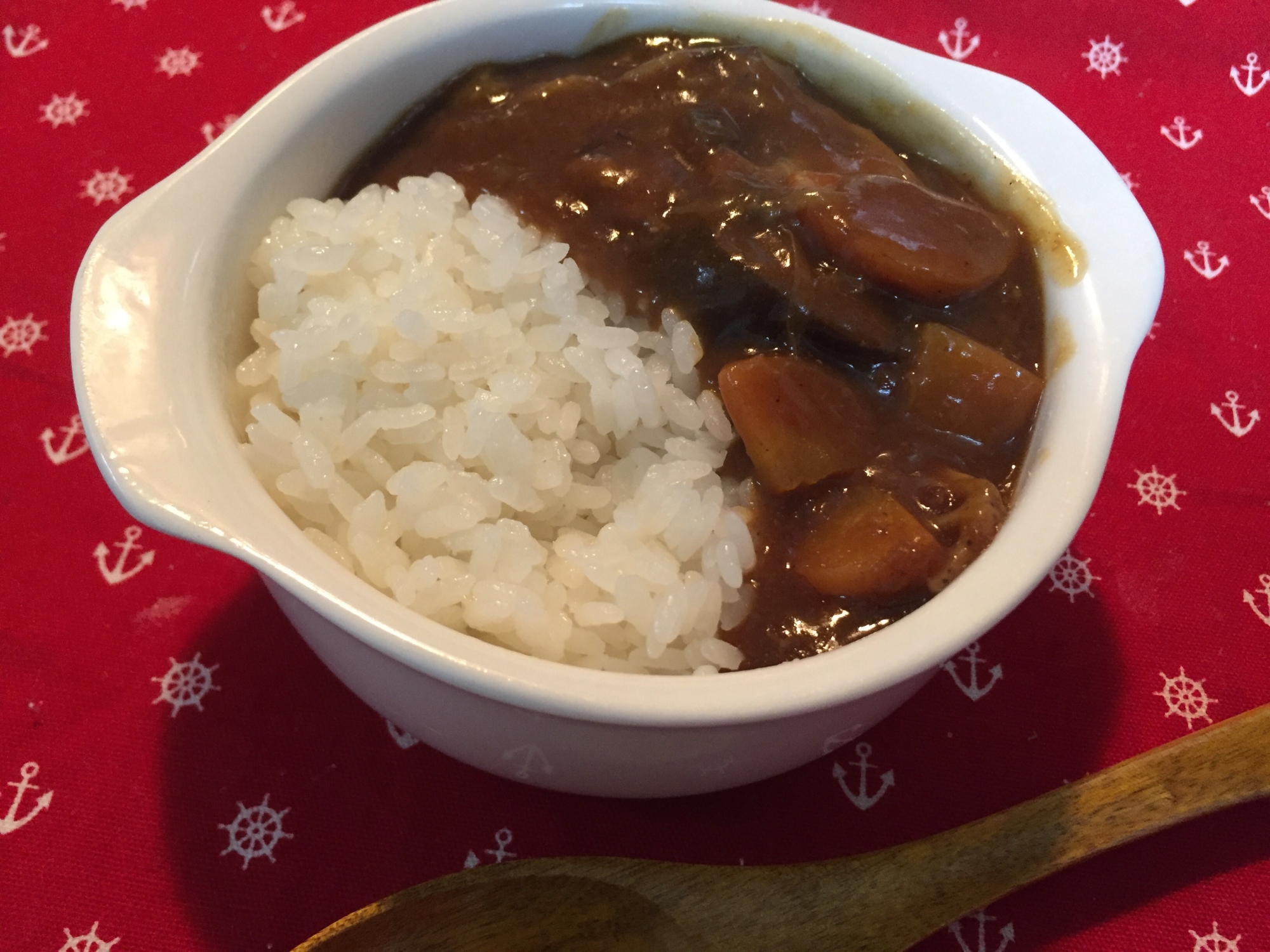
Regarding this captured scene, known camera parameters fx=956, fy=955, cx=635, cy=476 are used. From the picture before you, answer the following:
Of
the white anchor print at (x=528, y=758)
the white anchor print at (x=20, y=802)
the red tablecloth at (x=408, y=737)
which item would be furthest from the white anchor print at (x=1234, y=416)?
the white anchor print at (x=20, y=802)

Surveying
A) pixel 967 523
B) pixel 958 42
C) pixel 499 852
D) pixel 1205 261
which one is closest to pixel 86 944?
pixel 499 852

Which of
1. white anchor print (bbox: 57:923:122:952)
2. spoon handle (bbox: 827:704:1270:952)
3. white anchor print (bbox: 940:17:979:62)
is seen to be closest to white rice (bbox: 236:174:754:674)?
spoon handle (bbox: 827:704:1270:952)

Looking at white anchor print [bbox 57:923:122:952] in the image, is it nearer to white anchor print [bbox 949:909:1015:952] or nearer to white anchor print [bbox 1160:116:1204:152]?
white anchor print [bbox 949:909:1015:952]

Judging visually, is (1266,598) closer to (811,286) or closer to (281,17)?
(811,286)

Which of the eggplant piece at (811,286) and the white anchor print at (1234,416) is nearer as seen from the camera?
the eggplant piece at (811,286)

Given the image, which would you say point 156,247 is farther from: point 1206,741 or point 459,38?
point 1206,741

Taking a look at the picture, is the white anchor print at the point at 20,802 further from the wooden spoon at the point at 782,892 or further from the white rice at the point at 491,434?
the white rice at the point at 491,434
